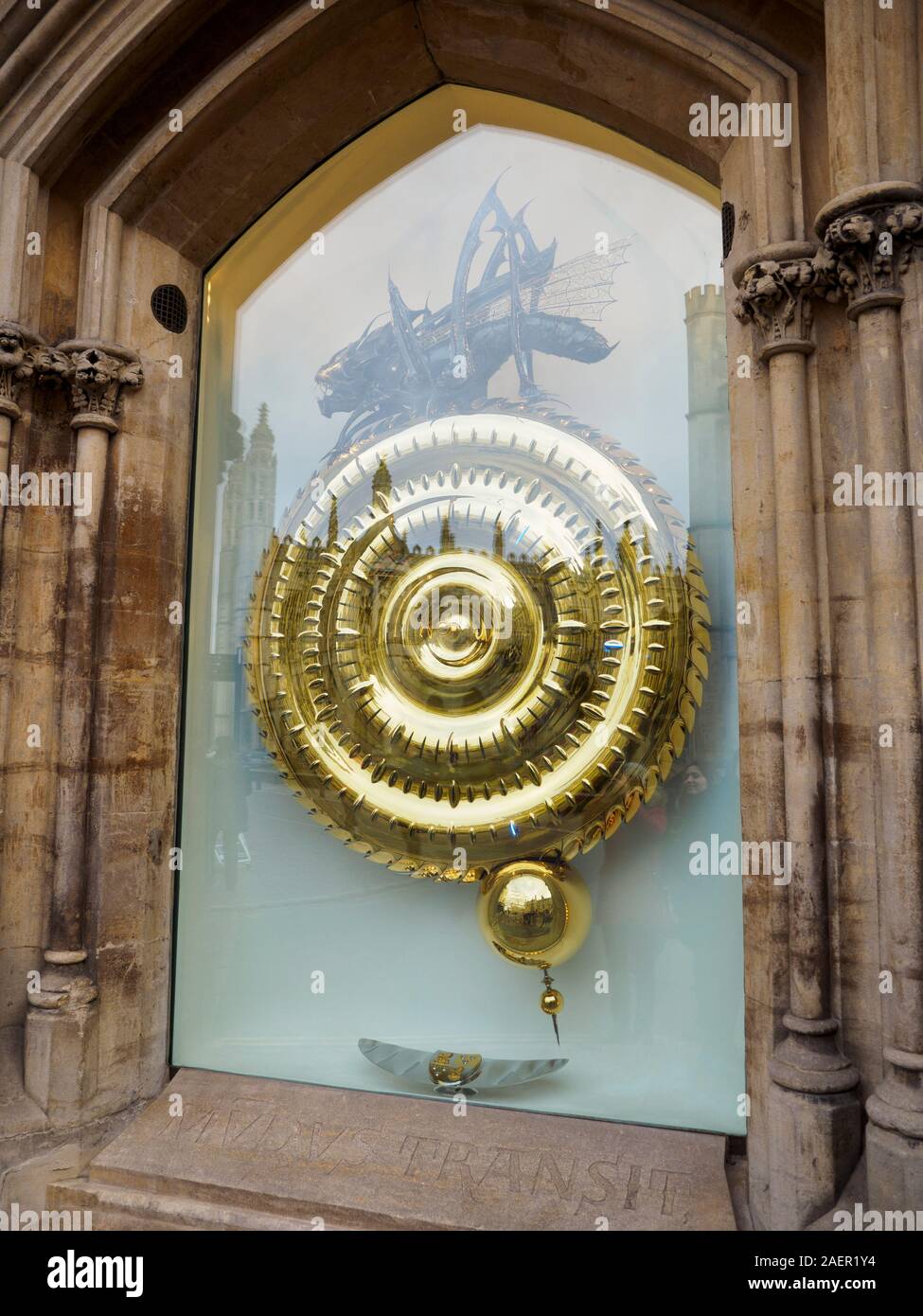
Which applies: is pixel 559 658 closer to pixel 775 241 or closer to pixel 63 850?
pixel 775 241

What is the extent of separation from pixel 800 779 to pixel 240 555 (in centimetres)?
258

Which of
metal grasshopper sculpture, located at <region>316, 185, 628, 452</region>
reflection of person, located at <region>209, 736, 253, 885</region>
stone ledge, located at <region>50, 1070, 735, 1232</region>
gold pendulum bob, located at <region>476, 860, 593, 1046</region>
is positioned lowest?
stone ledge, located at <region>50, 1070, 735, 1232</region>

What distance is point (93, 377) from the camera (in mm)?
3629

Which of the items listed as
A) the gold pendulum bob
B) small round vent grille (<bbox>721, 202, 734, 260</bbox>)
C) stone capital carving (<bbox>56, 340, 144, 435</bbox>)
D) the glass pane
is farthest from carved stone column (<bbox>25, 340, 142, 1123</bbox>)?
small round vent grille (<bbox>721, 202, 734, 260</bbox>)

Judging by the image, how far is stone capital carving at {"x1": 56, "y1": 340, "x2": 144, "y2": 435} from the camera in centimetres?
363

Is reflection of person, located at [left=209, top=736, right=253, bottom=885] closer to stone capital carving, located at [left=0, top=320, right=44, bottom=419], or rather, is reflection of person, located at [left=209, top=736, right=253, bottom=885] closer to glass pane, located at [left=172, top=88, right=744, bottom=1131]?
glass pane, located at [left=172, top=88, right=744, bottom=1131]

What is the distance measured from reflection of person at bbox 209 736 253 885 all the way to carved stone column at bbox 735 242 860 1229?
2.31 metres

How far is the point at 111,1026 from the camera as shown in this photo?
356cm

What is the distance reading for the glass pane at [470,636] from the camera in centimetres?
325

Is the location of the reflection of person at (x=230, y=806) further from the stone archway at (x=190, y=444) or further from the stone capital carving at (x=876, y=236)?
the stone capital carving at (x=876, y=236)

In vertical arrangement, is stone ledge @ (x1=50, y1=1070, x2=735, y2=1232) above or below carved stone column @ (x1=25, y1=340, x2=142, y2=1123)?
below

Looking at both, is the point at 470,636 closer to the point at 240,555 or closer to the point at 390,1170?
the point at 240,555

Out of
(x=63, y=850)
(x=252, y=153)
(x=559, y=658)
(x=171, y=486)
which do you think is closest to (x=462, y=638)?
(x=559, y=658)

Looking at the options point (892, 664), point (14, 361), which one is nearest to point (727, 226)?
point (892, 664)
